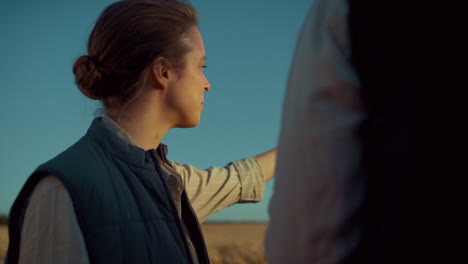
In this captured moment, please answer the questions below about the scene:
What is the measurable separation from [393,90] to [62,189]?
1183 millimetres

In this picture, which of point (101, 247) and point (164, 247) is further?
point (164, 247)

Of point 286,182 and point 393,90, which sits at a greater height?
point 393,90

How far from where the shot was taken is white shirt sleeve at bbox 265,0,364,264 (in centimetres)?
73

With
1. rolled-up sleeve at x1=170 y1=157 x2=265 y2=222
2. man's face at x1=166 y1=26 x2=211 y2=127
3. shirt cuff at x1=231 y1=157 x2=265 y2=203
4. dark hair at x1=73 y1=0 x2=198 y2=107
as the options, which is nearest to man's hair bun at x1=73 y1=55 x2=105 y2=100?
dark hair at x1=73 y1=0 x2=198 y2=107

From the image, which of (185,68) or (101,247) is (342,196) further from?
(185,68)

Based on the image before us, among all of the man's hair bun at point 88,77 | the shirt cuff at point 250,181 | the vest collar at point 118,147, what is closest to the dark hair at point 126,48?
the man's hair bun at point 88,77

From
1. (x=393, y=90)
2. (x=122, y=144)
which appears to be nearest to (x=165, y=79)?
(x=122, y=144)

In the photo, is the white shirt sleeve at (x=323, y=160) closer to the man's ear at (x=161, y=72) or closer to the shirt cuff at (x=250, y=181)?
the man's ear at (x=161, y=72)

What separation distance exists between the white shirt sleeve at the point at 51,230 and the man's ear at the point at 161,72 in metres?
0.57

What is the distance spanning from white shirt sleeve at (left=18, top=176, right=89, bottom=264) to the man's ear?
1.88ft

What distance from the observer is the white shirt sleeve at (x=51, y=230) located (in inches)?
57.4

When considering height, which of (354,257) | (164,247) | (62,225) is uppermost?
(354,257)

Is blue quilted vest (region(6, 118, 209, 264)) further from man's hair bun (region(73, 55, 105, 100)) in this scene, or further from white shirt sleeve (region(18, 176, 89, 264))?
man's hair bun (region(73, 55, 105, 100))

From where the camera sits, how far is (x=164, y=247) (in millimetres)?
1650
